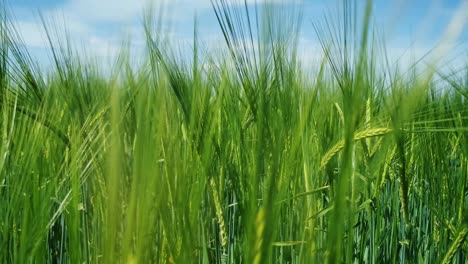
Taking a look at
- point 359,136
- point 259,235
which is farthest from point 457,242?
point 259,235

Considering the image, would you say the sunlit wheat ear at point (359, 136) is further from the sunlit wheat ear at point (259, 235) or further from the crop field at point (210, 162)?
the sunlit wheat ear at point (259, 235)

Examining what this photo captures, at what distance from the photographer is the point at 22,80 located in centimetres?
146

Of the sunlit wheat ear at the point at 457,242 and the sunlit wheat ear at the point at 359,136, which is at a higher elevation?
the sunlit wheat ear at the point at 359,136

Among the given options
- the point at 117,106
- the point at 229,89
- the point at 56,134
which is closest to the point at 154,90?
the point at 117,106

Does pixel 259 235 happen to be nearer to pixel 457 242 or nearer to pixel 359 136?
pixel 359 136

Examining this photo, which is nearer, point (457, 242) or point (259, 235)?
point (259, 235)

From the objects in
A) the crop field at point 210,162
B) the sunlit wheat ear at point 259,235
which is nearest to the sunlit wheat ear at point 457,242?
the crop field at point 210,162

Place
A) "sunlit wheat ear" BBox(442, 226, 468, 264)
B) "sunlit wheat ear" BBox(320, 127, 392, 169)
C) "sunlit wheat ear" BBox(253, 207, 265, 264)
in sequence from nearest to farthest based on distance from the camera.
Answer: "sunlit wheat ear" BBox(253, 207, 265, 264) < "sunlit wheat ear" BBox(320, 127, 392, 169) < "sunlit wheat ear" BBox(442, 226, 468, 264)

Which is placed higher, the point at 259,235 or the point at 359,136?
the point at 359,136

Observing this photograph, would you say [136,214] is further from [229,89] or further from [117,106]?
[229,89]

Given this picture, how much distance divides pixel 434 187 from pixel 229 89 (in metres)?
0.57

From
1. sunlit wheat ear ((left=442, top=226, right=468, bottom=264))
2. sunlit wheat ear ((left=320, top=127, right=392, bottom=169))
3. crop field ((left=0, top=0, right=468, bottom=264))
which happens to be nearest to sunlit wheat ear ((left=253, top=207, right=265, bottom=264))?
crop field ((left=0, top=0, right=468, bottom=264))

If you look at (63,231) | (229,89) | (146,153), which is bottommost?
(63,231)

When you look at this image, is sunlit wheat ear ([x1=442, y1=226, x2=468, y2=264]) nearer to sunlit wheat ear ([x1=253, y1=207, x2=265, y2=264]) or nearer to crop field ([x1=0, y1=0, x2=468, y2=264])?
crop field ([x1=0, y1=0, x2=468, y2=264])
